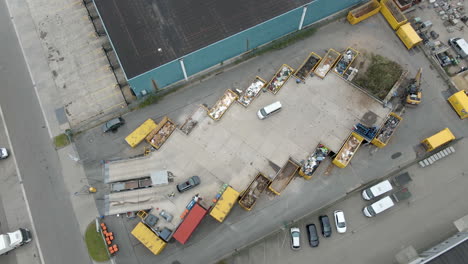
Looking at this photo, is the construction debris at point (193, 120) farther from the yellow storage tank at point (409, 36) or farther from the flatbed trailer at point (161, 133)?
the yellow storage tank at point (409, 36)

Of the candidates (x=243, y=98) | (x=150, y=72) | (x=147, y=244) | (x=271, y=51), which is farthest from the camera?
(x=271, y=51)

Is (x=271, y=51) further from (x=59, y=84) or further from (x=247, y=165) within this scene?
(x=59, y=84)

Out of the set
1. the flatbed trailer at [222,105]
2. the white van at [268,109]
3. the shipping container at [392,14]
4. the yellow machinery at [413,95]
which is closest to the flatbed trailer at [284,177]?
the white van at [268,109]

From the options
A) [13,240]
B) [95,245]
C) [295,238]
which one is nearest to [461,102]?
[295,238]

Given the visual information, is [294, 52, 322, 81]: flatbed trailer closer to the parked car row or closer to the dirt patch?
the dirt patch

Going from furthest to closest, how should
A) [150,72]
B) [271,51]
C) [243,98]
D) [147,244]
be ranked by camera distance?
[271,51], [243,98], [150,72], [147,244]

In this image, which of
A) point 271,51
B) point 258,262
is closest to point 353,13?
point 271,51

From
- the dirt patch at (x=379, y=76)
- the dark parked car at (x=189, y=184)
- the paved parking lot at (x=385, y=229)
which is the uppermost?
the dirt patch at (x=379, y=76)
